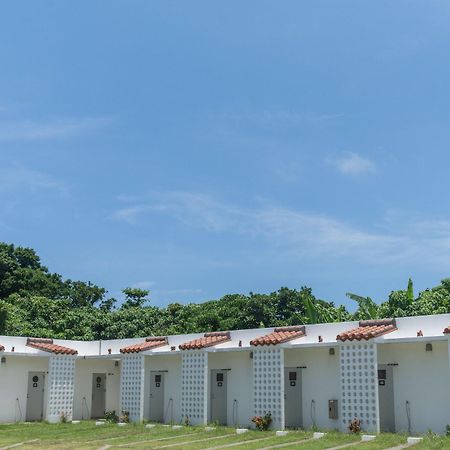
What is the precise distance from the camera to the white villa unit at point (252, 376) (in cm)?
1664

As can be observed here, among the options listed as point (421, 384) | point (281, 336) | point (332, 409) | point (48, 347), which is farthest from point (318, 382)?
point (48, 347)

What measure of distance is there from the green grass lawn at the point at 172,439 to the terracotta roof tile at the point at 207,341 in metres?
2.55

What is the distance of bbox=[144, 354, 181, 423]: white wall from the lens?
2217 cm

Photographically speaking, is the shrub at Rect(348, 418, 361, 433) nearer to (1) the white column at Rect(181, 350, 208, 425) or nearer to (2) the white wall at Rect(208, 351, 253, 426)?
(2) the white wall at Rect(208, 351, 253, 426)

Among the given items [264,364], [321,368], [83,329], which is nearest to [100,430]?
[264,364]

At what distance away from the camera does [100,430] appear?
20.1 metres

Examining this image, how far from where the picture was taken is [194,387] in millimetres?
20844

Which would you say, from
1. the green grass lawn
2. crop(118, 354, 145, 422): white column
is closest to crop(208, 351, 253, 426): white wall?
the green grass lawn

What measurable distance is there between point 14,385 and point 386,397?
1310 cm

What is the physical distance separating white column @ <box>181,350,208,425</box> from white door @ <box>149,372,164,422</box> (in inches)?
71.9

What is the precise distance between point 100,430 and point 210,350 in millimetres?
4170

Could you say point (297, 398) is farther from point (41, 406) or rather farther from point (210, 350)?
point (41, 406)

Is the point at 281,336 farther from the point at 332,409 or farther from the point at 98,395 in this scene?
the point at 98,395

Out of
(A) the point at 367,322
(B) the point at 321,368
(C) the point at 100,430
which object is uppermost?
(A) the point at 367,322
